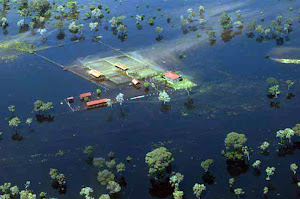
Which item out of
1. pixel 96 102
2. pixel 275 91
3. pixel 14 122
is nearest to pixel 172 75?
pixel 96 102

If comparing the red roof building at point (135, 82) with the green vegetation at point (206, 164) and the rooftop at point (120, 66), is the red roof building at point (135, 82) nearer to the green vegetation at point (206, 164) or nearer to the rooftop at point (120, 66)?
the rooftop at point (120, 66)

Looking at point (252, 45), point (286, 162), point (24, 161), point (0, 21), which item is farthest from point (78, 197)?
point (0, 21)

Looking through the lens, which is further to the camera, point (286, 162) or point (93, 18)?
point (93, 18)

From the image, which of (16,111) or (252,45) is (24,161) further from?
(252,45)

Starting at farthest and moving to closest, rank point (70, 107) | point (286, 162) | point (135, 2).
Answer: point (135, 2) → point (70, 107) → point (286, 162)

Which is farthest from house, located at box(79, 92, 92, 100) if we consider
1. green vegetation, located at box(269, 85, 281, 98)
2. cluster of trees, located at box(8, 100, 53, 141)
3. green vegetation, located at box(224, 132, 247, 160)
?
green vegetation, located at box(269, 85, 281, 98)

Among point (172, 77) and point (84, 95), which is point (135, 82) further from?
point (84, 95)

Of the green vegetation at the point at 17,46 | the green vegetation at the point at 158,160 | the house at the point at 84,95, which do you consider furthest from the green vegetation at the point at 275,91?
the green vegetation at the point at 17,46

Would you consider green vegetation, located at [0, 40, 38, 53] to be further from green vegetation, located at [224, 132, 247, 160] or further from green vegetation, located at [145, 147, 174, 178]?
green vegetation, located at [224, 132, 247, 160]
